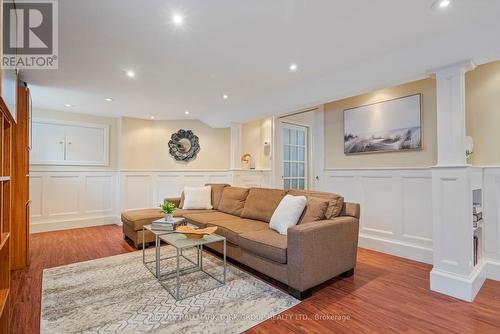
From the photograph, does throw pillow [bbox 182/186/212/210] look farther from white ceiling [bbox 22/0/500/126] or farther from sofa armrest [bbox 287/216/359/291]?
sofa armrest [bbox 287/216/359/291]

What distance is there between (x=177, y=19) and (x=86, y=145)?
4.28 metres

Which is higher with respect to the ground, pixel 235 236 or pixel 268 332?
pixel 235 236

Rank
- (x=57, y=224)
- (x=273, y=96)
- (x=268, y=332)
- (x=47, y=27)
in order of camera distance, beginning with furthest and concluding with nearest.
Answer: (x=57, y=224) → (x=273, y=96) → (x=47, y=27) → (x=268, y=332)

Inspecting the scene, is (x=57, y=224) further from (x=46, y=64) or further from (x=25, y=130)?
(x=46, y=64)

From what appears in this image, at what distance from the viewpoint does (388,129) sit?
3457 millimetres

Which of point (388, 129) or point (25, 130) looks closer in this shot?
point (25, 130)

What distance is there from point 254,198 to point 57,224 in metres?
3.92

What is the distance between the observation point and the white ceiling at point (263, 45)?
1.84 meters

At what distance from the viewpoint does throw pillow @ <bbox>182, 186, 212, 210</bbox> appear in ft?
13.7

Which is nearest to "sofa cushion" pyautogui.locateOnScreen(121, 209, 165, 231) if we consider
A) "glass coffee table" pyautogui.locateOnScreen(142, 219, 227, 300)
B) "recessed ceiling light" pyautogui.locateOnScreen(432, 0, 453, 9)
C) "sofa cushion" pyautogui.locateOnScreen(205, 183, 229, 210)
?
"glass coffee table" pyautogui.locateOnScreen(142, 219, 227, 300)

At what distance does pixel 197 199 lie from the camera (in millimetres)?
4234

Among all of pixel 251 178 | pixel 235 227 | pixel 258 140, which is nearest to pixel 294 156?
pixel 258 140

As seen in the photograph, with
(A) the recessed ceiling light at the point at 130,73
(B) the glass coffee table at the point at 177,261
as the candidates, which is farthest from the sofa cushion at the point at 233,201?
(A) the recessed ceiling light at the point at 130,73

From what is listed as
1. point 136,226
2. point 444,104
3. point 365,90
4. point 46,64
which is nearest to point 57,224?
point 136,226
